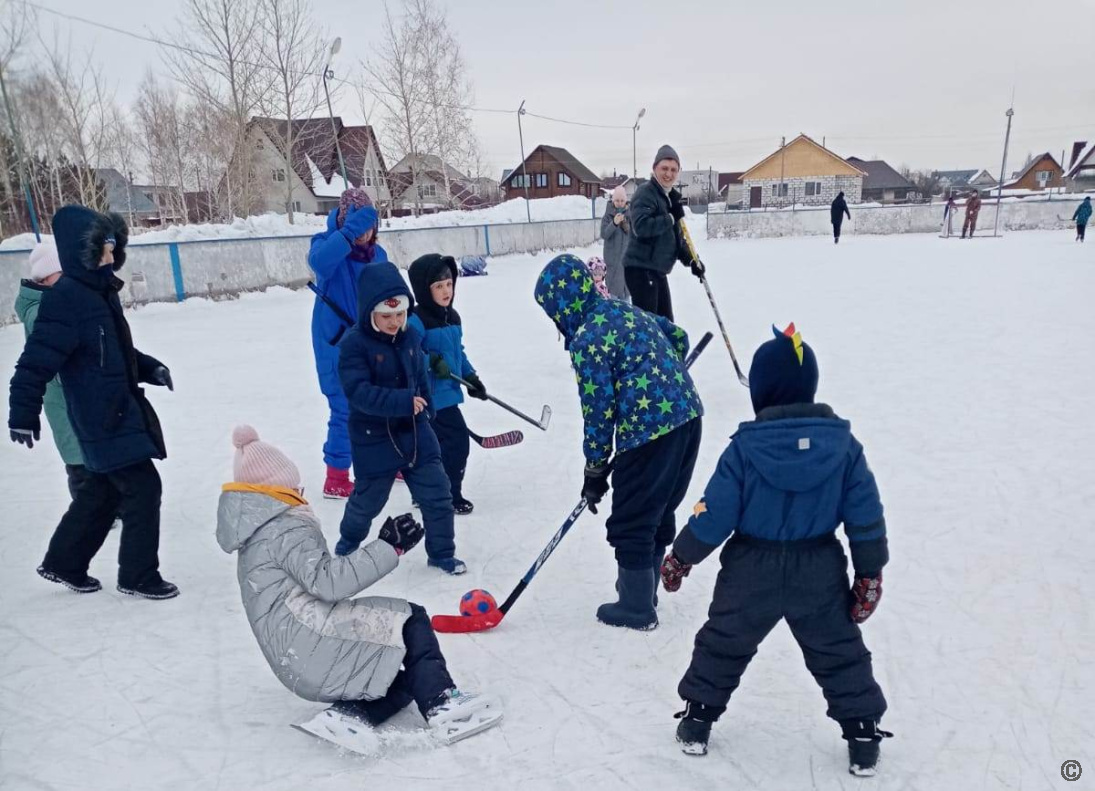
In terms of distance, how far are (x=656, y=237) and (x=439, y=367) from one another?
2680 millimetres

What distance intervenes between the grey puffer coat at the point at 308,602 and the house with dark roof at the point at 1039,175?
80765 millimetres

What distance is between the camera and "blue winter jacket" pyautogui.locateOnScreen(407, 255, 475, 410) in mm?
3955

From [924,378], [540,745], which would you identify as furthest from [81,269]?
[924,378]

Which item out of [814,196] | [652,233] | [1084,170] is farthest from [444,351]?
[1084,170]

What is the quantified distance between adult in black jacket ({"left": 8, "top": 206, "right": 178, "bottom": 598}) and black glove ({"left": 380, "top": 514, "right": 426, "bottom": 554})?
59.6 inches

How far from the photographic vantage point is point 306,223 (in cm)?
2295

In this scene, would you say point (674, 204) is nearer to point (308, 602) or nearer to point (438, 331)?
point (438, 331)

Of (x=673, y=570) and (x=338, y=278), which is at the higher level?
(x=338, y=278)

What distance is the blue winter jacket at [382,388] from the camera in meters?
3.20

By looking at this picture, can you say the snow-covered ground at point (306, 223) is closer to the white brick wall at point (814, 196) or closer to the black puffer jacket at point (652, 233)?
the black puffer jacket at point (652, 233)

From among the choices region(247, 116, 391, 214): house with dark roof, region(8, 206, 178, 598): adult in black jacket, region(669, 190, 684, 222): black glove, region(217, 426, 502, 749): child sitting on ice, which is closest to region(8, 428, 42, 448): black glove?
region(8, 206, 178, 598): adult in black jacket

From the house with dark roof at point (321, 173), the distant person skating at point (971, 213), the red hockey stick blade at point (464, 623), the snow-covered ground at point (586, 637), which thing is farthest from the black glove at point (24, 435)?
the house with dark roof at point (321, 173)

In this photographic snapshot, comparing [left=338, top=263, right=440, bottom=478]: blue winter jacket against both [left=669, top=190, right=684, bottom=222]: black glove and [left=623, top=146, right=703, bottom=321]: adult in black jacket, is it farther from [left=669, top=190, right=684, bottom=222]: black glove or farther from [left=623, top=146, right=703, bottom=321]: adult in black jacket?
[left=669, top=190, right=684, bottom=222]: black glove

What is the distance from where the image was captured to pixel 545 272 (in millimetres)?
2822
